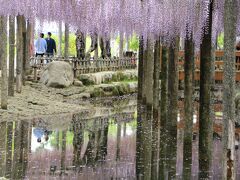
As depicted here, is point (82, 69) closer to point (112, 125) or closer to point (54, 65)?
point (54, 65)

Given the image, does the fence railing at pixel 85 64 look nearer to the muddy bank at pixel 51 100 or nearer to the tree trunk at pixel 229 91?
the muddy bank at pixel 51 100

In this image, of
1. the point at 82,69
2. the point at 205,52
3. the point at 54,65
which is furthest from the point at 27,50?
the point at 205,52

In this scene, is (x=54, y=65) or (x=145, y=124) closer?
(x=145, y=124)

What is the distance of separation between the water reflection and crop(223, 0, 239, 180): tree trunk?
1832 millimetres

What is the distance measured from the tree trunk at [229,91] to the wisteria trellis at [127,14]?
10.9 ft

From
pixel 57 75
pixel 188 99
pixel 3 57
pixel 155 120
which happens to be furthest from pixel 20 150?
pixel 57 75

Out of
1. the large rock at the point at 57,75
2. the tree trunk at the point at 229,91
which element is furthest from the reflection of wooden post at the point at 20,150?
the large rock at the point at 57,75

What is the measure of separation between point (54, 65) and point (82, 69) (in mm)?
1759

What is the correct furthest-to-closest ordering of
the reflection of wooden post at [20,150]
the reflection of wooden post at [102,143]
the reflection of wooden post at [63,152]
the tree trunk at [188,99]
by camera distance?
the tree trunk at [188,99] < the reflection of wooden post at [102,143] < the reflection of wooden post at [63,152] < the reflection of wooden post at [20,150]

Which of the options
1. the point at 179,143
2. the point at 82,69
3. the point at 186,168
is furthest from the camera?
the point at 82,69

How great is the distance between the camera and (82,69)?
73.7 ft

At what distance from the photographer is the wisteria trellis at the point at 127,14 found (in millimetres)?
11057

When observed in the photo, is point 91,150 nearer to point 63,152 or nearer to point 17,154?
point 63,152

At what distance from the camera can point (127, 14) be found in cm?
1385
